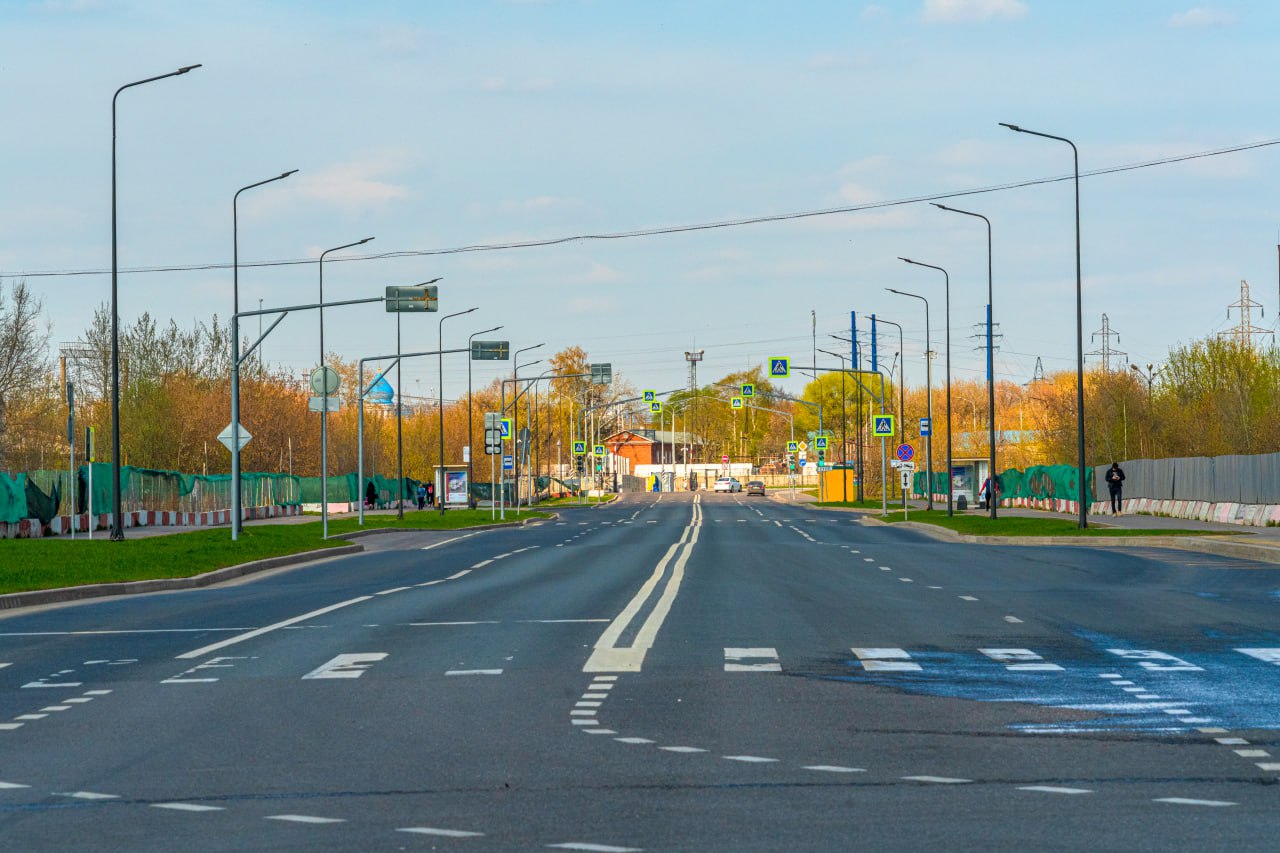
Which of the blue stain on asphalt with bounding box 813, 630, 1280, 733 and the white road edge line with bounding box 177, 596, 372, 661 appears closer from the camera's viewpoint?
the blue stain on asphalt with bounding box 813, 630, 1280, 733

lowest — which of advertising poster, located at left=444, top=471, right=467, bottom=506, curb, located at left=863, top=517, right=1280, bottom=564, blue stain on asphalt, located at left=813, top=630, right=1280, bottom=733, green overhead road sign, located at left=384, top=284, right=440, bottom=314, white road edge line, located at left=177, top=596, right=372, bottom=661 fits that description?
curb, located at left=863, top=517, right=1280, bottom=564

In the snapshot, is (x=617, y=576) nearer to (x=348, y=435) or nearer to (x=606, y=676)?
(x=606, y=676)

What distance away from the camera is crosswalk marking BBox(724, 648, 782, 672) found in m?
12.5

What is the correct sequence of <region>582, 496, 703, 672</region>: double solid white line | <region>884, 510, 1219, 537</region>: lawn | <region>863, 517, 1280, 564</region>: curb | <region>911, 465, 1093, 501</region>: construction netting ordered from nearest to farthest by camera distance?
<region>582, 496, 703, 672</region>: double solid white line, <region>863, 517, 1280, 564</region>: curb, <region>884, 510, 1219, 537</region>: lawn, <region>911, 465, 1093, 501</region>: construction netting

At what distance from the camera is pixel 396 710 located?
1040cm

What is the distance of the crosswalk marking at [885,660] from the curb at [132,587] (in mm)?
12616

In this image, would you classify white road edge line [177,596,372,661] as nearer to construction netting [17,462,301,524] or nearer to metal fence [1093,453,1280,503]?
construction netting [17,462,301,524]

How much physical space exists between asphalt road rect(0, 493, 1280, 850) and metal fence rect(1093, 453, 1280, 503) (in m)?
26.4

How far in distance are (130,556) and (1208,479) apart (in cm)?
3471

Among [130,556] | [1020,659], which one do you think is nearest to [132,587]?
[130,556]

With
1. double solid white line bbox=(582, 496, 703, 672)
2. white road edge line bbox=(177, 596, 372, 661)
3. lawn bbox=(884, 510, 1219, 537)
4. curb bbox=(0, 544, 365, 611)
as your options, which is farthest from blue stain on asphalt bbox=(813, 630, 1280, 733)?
lawn bbox=(884, 510, 1219, 537)

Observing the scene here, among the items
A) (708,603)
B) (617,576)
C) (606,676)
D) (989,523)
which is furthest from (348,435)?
(606,676)

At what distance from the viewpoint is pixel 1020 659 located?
13.1 meters

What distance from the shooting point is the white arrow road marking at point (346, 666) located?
12.3m
